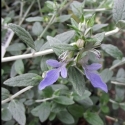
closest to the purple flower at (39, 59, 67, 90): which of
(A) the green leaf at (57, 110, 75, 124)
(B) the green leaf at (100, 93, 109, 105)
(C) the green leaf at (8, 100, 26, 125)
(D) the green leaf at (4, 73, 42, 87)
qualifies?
(D) the green leaf at (4, 73, 42, 87)

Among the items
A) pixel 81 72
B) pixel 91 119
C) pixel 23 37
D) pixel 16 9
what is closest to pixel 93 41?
pixel 81 72

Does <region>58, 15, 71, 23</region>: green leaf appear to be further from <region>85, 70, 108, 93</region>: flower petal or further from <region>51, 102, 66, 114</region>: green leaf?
<region>85, 70, 108, 93</region>: flower petal

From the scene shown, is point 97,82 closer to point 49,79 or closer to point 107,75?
point 49,79

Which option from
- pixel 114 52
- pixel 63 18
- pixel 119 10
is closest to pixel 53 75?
pixel 119 10

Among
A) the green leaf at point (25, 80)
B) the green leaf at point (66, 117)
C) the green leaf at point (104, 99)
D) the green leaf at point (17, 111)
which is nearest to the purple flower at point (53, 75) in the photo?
the green leaf at point (25, 80)

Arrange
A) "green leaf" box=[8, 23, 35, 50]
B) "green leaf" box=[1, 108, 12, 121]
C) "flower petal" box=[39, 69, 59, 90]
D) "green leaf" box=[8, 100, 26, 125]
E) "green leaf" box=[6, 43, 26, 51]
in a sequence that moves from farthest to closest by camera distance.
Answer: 1. "green leaf" box=[6, 43, 26, 51]
2. "green leaf" box=[1, 108, 12, 121]
3. "green leaf" box=[8, 100, 26, 125]
4. "green leaf" box=[8, 23, 35, 50]
5. "flower petal" box=[39, 69, 59, 90]

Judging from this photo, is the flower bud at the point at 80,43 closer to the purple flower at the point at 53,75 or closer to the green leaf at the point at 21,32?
the purple flower at the point at 53,75
